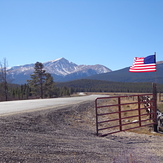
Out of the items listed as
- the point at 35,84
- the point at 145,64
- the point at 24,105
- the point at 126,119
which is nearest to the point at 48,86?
the point at 35,84

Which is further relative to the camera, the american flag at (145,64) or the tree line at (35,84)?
the tree line at (35,84)

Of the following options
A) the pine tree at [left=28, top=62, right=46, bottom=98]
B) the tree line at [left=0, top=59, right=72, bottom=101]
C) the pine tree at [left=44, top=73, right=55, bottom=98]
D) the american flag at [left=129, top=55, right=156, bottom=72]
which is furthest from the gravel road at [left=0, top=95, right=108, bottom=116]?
the pine tree at [left=44, top=73, right=55, bottom=98]

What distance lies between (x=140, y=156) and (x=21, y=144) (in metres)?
3.19

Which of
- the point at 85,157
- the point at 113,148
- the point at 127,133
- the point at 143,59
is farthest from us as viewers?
the point at 143,59

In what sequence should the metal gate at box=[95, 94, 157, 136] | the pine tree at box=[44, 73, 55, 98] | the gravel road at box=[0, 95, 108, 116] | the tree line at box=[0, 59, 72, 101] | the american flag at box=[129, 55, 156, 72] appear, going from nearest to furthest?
the metal gate at box=[95, 94, 157, 136] → the american flag at box=[129, 55, 156, 72] → the gravel road at box=[0, 95, 108, 116] → the tree line at box=[0, 59, 72, 101] → the pine tree at box=[44, 73, 55, 98]

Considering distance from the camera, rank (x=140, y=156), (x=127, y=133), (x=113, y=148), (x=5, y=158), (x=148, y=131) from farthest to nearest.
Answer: (x=148, y=131)
(x=127, y=133)
(x=113, y=148)
(x=140, y=156)
(x=5, y=158)

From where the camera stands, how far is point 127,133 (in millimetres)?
12133

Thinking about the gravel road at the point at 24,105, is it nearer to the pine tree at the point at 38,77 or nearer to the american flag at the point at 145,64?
the american flag at the point at 145,64

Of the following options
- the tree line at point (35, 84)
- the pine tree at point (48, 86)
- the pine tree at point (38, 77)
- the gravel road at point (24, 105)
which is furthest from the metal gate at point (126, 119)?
the pine tree at point (48, 86)

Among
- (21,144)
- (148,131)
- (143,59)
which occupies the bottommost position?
(148,131)

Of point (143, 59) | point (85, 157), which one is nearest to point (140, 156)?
point (85, 157)

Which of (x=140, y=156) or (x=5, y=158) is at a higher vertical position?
(x=5, y=158)

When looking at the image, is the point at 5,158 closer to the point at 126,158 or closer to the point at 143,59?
the point at 126,158

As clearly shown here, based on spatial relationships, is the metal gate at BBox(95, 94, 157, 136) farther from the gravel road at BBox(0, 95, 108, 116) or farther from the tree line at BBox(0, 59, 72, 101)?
the tree line at BBox(0, 59, 72, 101)
